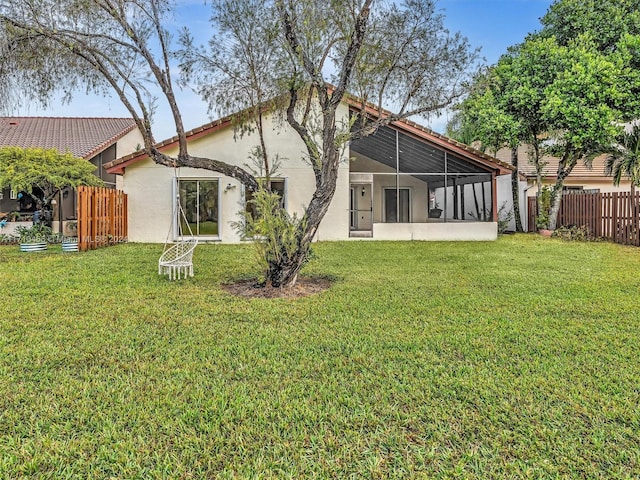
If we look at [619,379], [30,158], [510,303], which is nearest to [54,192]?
[30,158]

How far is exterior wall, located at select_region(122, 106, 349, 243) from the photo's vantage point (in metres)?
15.3

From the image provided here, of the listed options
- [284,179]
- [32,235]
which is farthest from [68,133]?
[284,179]

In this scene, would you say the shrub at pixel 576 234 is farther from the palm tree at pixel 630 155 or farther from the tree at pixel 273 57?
the tree at pixel 273 57

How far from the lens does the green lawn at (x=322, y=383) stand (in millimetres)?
2664

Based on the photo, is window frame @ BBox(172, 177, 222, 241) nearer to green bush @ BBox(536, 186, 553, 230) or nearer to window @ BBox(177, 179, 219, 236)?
window @ BBox(177, 179, 219, 236)

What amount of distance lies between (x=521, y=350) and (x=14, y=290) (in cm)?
820

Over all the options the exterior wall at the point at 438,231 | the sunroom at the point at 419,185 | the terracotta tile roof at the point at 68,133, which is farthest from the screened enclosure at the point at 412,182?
the terracotta tile roof at the point at 68,133

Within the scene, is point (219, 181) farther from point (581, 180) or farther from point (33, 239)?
point (581, 180)

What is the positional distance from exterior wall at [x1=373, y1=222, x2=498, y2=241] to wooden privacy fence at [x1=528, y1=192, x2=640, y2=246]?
11.5ft

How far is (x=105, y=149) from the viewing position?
22031mm

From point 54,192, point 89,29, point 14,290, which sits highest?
point 89,29

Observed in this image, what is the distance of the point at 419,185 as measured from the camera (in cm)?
2041

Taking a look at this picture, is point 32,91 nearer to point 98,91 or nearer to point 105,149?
Result: point 98,91

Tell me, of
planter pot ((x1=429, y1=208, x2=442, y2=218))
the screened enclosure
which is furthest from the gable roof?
planter pot ((x1=429, y1=208, x2=442, y2=218))
